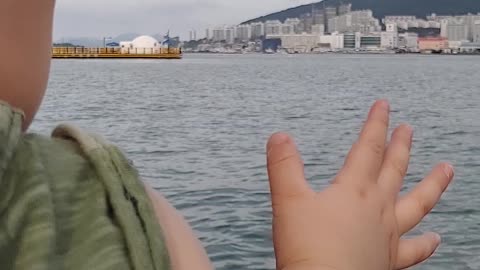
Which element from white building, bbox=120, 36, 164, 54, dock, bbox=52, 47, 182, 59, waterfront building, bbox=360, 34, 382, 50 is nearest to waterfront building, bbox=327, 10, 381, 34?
waterfront building, bbox=360, 34, 382, 50

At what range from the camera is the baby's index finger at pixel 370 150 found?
846 mm

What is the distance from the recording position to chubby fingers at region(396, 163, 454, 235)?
859 mm

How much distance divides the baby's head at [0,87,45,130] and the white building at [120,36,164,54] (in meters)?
54.5

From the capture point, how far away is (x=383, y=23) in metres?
102

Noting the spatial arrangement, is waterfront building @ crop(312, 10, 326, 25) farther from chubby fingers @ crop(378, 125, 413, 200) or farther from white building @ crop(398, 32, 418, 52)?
chubby fingers @ crop(378, 125, 413, 200)

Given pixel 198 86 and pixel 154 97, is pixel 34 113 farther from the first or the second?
pixel 198 86

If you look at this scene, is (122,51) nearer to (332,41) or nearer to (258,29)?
(258,29)

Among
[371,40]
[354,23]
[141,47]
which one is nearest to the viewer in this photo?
[141,47]

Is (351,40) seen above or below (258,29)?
below

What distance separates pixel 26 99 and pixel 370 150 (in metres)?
0.33

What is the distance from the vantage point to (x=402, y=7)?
110812 millimetres

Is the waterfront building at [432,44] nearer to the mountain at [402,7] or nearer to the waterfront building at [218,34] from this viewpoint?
the mountain at [402,7]

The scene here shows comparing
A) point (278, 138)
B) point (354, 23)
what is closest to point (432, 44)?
point (354, 23)

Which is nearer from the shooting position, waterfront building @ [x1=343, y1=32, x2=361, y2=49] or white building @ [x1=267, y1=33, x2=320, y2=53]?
waterfront building @ [x1=343, y1=32, x2=361, y2=49]
